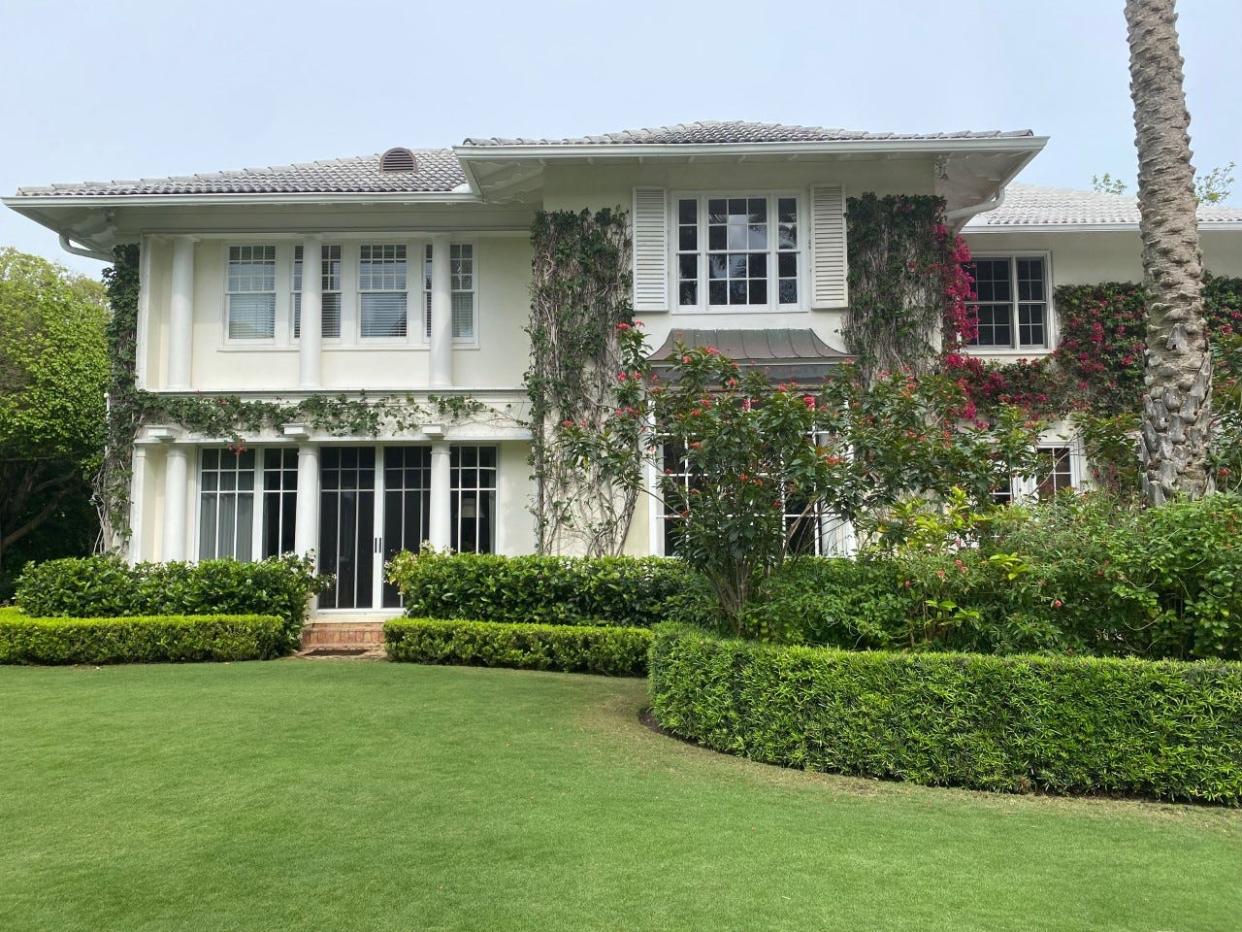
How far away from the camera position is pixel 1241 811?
5711 mm

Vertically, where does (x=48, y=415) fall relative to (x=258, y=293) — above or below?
below

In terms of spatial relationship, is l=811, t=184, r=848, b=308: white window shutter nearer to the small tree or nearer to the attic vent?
the small tree

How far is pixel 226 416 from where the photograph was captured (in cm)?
1409

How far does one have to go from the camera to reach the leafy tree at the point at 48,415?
62.7 feet

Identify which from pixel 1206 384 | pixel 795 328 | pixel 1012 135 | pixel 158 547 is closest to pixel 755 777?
pixel 1206 384

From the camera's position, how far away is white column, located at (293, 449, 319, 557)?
14062 millimetres

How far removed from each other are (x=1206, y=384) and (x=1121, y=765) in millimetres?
3845

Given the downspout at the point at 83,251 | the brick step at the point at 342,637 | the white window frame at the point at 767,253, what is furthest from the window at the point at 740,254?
the downspout at the point at 83,251

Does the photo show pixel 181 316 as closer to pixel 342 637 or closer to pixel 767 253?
pixel 342 637

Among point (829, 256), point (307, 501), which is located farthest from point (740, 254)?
point (307, 501)

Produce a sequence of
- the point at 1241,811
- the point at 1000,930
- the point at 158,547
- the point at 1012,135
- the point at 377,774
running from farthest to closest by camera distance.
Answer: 1. the point at 158,547
2. the point at 1012,135
3. the point at 377,774
4. the point at 1241,811
5. the point at 1000,930

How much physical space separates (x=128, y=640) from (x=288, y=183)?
280 inches

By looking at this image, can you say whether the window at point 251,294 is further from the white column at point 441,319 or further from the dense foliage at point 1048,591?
the dense foliage at point 1048,591

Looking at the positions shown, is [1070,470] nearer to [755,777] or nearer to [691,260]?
[691,260]
